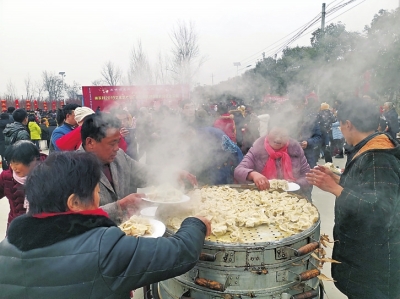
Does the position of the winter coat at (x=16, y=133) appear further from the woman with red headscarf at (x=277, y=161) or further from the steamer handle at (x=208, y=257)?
the steamer handle at (x=208, y=257)

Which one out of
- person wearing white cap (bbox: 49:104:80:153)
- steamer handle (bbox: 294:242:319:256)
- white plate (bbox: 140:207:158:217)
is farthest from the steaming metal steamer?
person wearing white cap (bbox: 49:104:80:153)

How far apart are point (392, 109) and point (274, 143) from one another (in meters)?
6.86

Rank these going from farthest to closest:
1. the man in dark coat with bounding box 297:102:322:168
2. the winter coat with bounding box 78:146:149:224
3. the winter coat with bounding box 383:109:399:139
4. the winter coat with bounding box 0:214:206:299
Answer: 1. the winter coat with bounding box 383:109:399:139
2. the man in dark coat with bounding box 297:102:322:168
3. the winter coat with bounding box 78:146:149:224
4. the winter coat with bounding box 0:214:206:299

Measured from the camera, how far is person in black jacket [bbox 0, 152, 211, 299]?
111 cm

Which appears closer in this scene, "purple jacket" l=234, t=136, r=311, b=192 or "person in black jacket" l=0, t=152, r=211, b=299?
"person in black jacket" l=0, t=152, r=211, b=299

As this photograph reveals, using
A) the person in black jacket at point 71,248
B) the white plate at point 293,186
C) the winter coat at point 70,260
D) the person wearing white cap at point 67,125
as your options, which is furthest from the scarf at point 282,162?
the person wearing white cap at point 67,125

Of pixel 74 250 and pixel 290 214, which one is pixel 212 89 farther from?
pixel 74 250

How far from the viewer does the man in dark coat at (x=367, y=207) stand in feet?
6.18

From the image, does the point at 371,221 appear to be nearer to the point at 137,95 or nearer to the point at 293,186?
the point at 293,186

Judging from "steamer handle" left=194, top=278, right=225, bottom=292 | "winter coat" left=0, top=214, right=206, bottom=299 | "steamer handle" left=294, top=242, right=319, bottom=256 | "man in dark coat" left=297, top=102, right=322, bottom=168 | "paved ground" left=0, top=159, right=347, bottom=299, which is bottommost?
"paved ground" left=0, top=159, right=347, bottom=299

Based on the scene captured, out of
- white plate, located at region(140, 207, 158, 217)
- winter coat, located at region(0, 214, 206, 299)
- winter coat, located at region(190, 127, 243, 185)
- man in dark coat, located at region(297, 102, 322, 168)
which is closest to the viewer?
winter coat, located at region(0, 214, 206, 299)

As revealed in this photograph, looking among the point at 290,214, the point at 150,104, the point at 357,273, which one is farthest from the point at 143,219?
the point at 150,104

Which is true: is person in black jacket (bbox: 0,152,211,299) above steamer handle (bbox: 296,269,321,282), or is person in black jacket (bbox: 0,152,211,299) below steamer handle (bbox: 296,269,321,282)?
above

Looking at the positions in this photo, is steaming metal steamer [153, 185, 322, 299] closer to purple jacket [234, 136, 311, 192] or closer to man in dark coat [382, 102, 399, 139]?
purple jacket [234, 136, 311, 192]
